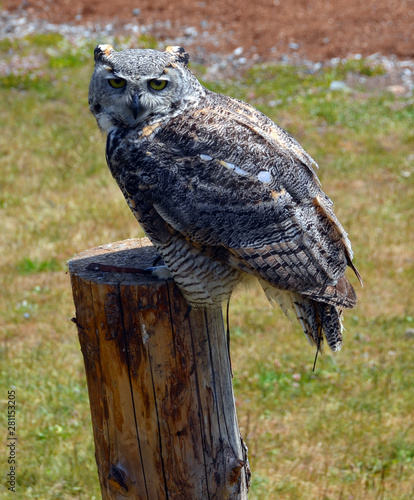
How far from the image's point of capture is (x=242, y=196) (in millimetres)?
2988

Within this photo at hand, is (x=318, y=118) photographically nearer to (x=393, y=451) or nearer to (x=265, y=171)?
(x=393, y=451)

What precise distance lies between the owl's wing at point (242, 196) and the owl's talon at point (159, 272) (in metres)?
0.21

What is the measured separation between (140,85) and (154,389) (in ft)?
4.52

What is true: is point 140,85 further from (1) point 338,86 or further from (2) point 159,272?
(1) point 338,86

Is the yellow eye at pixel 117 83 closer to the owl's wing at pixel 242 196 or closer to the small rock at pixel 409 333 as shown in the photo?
the owl's wing at pixel 242 196

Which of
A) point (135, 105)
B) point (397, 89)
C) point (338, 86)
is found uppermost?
point (338, 86)

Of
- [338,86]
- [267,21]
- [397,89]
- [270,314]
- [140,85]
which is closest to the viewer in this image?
[140,85]

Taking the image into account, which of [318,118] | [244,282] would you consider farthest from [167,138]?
[318,118]

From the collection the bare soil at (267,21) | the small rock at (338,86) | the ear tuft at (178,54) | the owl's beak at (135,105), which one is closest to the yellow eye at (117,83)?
the owl's beak at (135,105)

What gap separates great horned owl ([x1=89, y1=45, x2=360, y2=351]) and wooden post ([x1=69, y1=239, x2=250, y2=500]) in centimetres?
18

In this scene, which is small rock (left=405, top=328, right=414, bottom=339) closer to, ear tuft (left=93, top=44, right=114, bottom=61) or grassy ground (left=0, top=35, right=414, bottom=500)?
grassy ground (left=0, top=35, right=414, bottom=500)

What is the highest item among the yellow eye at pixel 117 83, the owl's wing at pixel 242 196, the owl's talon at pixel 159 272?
the yellow eye at pixel 117 83

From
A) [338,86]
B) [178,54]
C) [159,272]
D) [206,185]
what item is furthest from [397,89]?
[159,272]

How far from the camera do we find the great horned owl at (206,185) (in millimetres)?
2939
